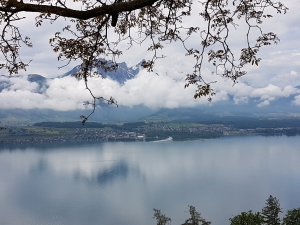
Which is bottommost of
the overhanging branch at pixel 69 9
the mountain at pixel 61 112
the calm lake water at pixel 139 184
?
the calm lake water at pixel 139 184

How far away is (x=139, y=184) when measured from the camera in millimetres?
25469

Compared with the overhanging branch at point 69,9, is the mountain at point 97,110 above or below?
above

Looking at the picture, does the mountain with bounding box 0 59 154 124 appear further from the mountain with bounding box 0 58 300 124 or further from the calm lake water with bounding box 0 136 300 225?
Answer: the calm lake water with bounding box 0 136 300 225

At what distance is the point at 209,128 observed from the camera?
74000 millimetres

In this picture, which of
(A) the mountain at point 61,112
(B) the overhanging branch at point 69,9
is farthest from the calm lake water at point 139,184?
(A) the mountain at point 61,112

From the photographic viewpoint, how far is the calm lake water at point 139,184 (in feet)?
61.6

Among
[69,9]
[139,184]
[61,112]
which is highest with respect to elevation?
[61,112]

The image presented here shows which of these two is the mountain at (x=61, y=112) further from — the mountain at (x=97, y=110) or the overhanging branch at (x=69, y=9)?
the overhanging branch at (x=69, y=9)

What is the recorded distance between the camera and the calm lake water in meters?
18.8

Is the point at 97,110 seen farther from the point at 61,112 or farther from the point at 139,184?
the point at 139,184

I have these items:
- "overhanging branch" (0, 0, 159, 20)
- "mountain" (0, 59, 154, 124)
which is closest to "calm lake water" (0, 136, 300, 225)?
"overhanging branch" (0, 0, 159, 20)

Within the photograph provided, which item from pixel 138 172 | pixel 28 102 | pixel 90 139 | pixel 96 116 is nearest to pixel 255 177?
pixel 138 172

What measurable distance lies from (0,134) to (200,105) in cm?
13741

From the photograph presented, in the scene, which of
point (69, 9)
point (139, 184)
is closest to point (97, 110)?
point (139, 184)
